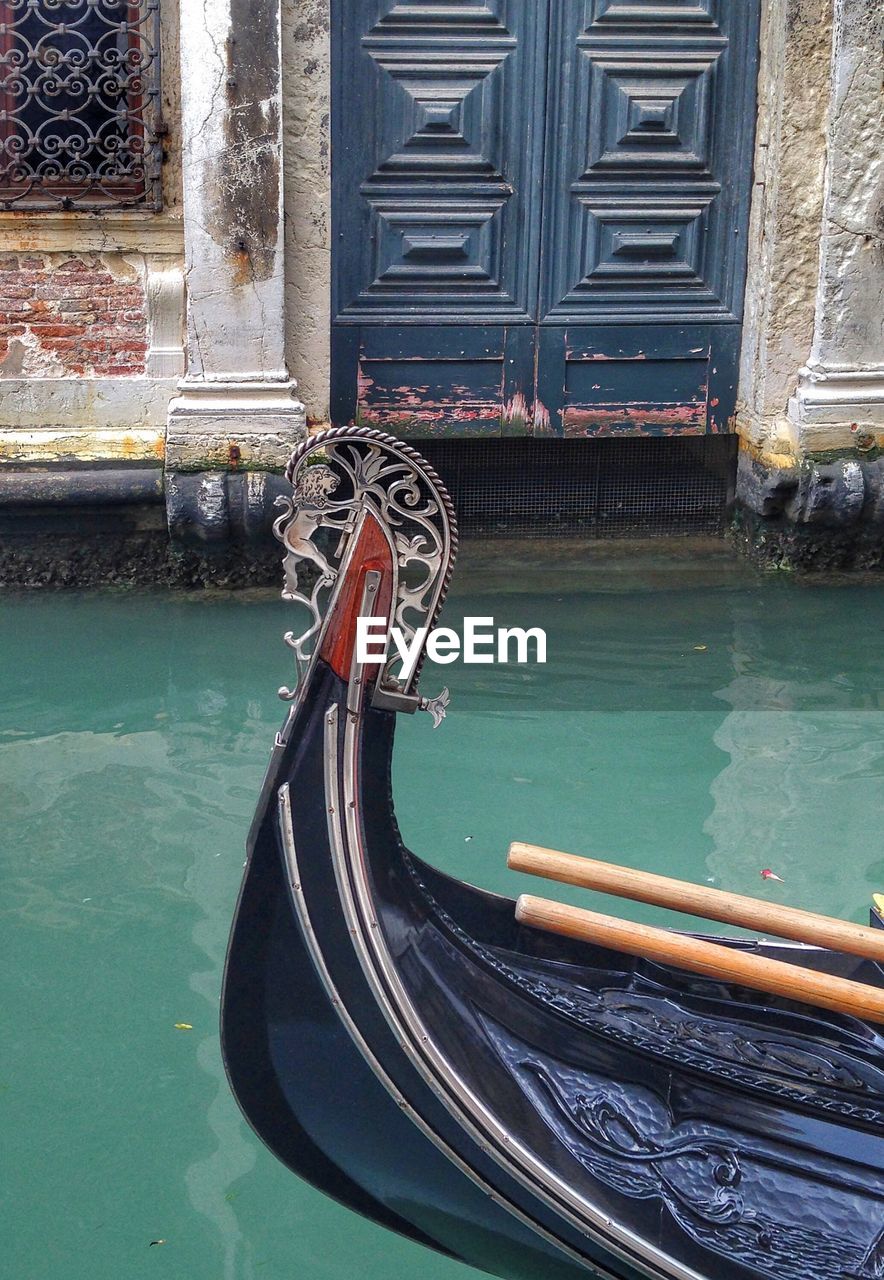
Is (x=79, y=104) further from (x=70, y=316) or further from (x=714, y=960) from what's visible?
(x=714, y=960)

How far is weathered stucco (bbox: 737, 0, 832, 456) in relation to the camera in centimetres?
534

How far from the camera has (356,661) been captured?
2.12 m

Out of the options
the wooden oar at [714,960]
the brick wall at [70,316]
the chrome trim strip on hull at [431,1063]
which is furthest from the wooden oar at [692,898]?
the brick wall at [70,316]

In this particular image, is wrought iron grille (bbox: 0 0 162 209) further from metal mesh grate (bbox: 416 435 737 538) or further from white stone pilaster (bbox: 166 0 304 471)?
metal mesh grate (bbox: 416 435 737 538)

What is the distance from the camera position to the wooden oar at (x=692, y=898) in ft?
7.15

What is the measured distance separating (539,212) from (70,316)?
169 cm

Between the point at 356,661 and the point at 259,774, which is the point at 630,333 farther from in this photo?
the point at 356,661

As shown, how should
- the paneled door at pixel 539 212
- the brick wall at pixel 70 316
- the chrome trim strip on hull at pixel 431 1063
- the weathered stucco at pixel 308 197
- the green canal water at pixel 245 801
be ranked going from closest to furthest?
the chrome trim strip on hull at pixel 431 1063
the green canal water at pixel 245 801
the weathered stucco at pixel 308 197
the brick wall at pixel 70 316
the paneled door at pixel 539 212

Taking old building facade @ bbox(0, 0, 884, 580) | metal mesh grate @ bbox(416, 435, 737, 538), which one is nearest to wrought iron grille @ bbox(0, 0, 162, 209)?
old building facade @ bbox(0, 0, 884, 580)

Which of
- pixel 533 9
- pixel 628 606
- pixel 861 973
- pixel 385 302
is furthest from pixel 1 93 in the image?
pixel 861 973

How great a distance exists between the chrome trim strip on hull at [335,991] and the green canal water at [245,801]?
371 mm

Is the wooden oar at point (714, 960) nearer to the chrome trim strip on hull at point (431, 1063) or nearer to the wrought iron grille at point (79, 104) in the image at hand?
the chrome trim strip on hull at point (431, 1063)

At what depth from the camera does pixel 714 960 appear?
207 centimetres

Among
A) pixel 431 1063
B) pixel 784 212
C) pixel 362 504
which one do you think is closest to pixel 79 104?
pixel 784 212
